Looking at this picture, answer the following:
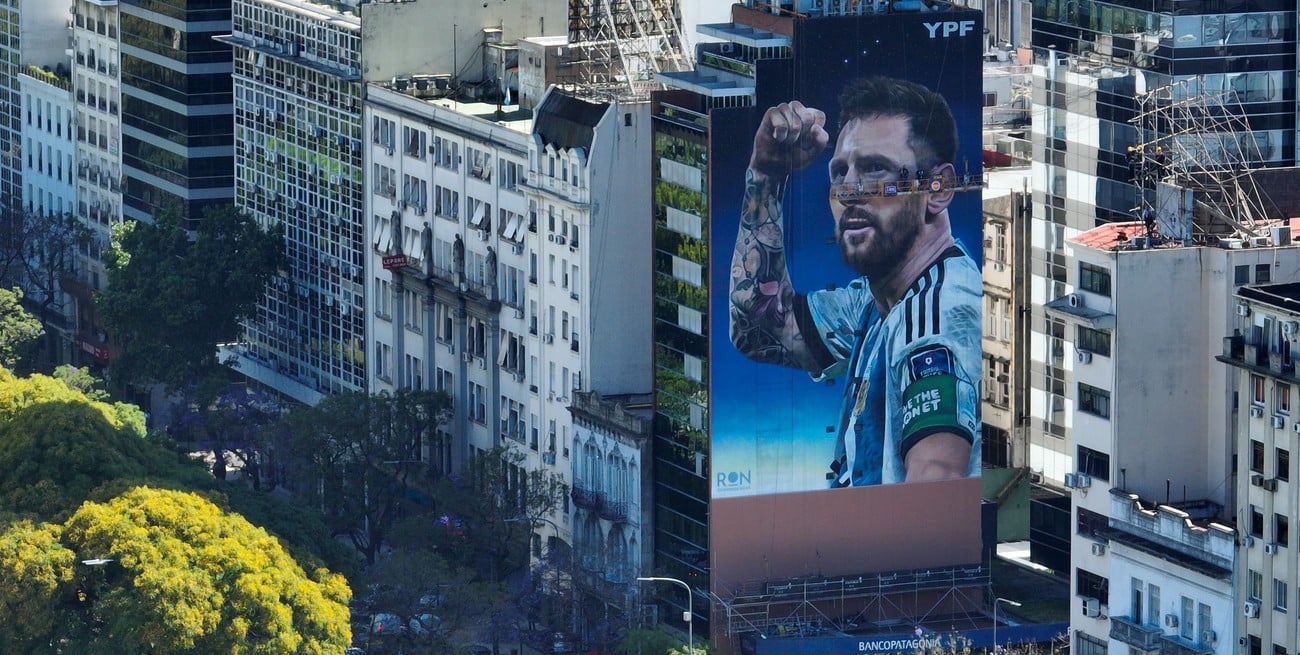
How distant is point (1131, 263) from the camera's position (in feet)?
627

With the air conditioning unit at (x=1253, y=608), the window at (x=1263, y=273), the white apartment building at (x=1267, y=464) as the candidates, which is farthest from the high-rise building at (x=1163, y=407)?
the air conditioning unit at (x=1253, y=608)

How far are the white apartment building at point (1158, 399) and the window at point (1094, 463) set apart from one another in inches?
5.1

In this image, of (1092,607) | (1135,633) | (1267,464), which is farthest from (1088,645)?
(1267,464)

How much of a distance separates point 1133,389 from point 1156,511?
223 inches

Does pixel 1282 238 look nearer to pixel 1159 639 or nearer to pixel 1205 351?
pixel 1205 351

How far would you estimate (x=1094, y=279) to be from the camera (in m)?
193

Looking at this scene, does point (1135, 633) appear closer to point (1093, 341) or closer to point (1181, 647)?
point (1181, 647)

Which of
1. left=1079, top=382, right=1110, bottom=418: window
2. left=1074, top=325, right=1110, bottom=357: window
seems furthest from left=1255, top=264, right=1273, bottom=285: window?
left=1079, top=382, right=1110, bottom=418: window

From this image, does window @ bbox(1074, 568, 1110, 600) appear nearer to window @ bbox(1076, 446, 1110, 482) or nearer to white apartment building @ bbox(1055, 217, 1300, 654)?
white apartment building @ bbox(1055, 217, 1300, 654)

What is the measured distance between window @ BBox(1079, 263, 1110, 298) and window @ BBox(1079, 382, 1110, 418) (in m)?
4.35

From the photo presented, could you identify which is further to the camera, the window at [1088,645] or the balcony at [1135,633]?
the window at [1088,645]

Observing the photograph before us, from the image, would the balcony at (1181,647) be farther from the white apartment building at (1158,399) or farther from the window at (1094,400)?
the window at (1094,400)

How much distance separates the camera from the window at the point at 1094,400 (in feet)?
632

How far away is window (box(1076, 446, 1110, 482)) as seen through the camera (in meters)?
193
